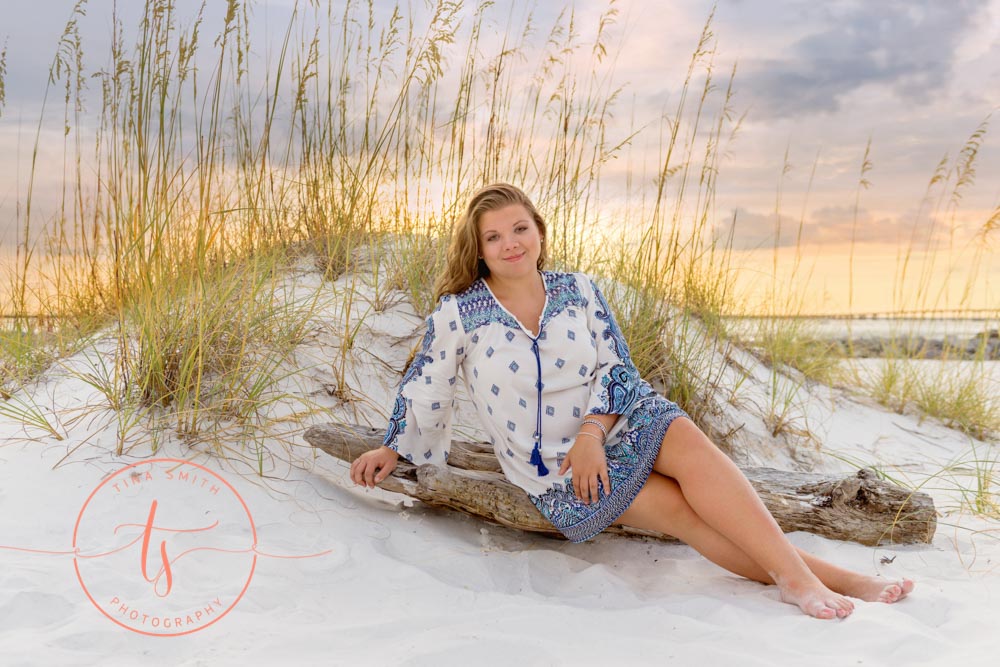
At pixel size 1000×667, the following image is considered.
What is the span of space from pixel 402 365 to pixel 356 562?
121 centimetres

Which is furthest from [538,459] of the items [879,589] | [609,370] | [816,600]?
[879,589]

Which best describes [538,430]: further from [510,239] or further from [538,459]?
[510,239]

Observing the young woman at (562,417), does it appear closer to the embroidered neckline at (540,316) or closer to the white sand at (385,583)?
the embroidered neckline at (540,316)

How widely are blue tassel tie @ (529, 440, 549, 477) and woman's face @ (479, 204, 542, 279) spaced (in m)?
0.55

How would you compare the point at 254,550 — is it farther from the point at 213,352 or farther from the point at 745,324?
the point at 745,324

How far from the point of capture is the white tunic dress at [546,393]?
89.5 inches

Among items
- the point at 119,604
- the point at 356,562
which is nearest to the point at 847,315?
the point at 356,562

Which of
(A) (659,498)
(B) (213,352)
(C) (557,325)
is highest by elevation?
(C) (557,325)

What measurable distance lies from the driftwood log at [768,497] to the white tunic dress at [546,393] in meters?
0.10

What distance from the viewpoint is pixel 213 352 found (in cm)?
279

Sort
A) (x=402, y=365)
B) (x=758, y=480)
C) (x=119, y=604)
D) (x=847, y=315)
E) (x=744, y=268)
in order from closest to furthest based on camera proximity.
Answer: (x=119, y=604), (x=758, y=480), (x=402, y=365), (x=744, y=268), (x=847, y=315)
